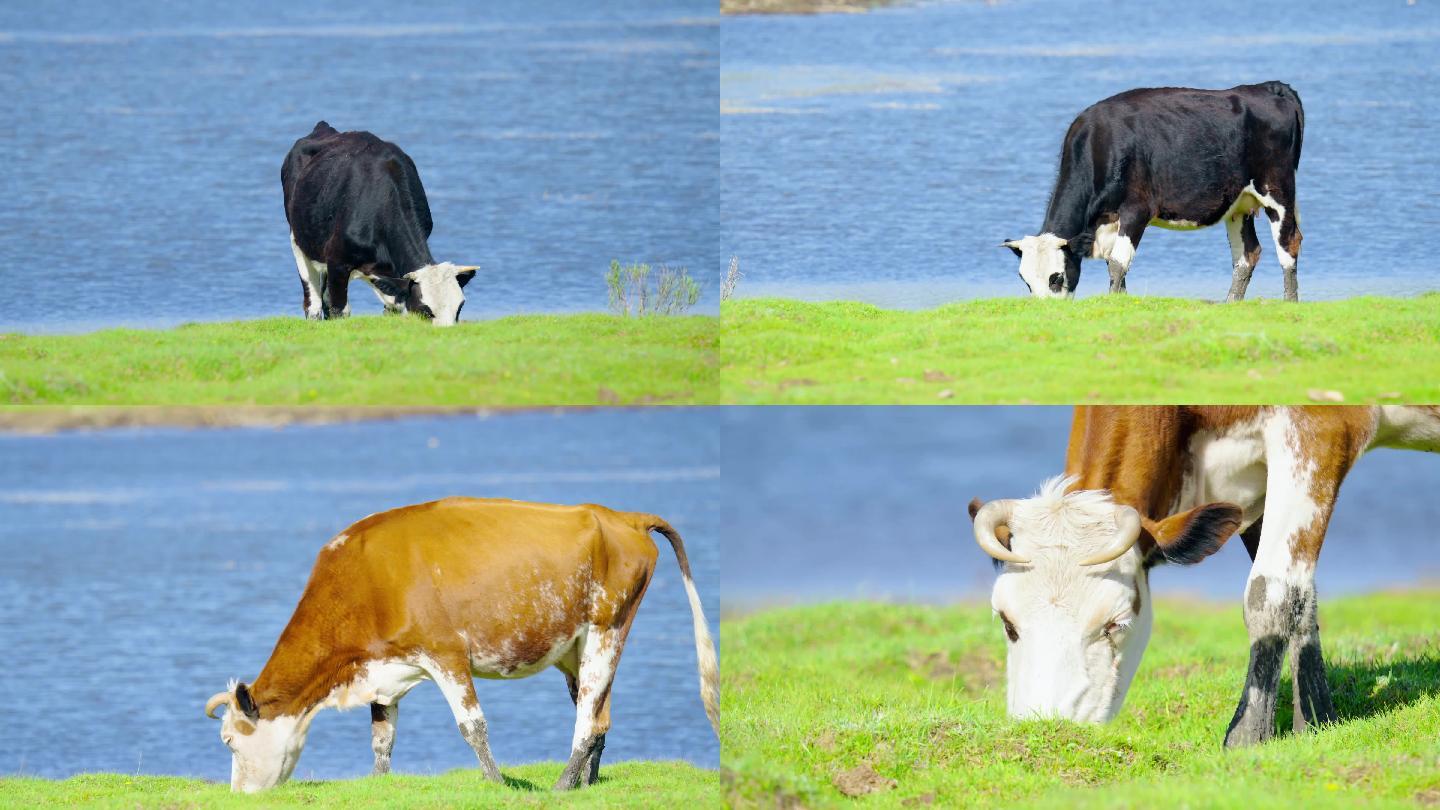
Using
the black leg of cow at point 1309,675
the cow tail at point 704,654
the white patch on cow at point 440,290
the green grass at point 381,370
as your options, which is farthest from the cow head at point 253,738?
the black leg of cow at point 1309,675

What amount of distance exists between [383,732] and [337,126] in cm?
2591

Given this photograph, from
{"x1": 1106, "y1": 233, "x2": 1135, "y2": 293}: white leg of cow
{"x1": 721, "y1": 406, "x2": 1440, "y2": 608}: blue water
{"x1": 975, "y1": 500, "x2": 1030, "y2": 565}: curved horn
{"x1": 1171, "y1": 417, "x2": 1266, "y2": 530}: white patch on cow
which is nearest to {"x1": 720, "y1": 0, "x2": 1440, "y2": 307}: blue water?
{"x1": 1106, "y1": 233, "x2": 1135, "y2": 293}: white leg of cow

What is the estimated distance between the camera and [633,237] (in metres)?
23.5

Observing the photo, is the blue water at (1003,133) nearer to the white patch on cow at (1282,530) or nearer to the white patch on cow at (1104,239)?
the white patch on cow at (1104,239)

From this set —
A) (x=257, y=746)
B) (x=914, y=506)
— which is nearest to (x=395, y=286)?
(x=257, y=746)

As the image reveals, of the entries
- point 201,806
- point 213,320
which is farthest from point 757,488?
point 201,806

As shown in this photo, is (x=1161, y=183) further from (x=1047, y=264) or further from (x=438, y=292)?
(x=438, y=292)

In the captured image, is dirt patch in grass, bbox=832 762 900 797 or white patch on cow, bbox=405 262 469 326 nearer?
dirt patch in grass, bbox=832 762 900 797

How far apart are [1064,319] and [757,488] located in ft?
57.4

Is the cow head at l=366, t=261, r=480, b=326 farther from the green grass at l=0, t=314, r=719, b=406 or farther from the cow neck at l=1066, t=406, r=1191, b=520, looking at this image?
the cow neck at l=1066, t=406, r=1191, b=520

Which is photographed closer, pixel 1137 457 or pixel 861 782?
pixel 861 782

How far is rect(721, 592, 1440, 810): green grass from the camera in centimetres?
806

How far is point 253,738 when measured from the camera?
393 inches

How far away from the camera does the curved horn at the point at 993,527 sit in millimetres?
8844
